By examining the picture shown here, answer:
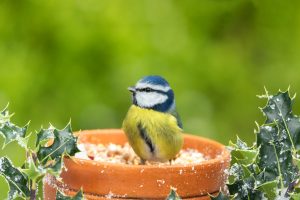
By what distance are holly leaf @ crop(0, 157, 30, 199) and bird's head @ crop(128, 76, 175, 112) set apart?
2.29 ft

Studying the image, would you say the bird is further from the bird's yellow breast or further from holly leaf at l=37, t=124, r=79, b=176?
holly leaf at l=37, t=124, r=79, b=176

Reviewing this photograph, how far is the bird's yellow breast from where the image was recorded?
217 cm

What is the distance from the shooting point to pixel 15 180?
5.21ft

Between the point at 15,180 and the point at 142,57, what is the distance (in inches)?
66.1

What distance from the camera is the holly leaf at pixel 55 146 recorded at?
62.8 inches

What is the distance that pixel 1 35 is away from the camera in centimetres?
314

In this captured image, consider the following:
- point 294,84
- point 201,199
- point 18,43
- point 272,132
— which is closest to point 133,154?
point 201,199

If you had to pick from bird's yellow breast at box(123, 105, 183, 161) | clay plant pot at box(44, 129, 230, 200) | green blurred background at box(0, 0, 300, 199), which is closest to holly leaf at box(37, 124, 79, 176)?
clay plant pot at box(44, 129, 230, 200)

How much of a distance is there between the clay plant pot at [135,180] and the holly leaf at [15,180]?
208 mm

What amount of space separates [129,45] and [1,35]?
1.78ft

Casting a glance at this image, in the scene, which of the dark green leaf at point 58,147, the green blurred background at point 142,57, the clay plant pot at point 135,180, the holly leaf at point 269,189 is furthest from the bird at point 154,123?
the green blurred background at point 142,57

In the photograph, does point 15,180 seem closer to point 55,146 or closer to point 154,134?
point 55,146

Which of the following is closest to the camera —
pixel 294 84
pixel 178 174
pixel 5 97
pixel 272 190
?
pixel 272 190

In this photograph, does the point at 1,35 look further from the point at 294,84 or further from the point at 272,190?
the point at 272,190
